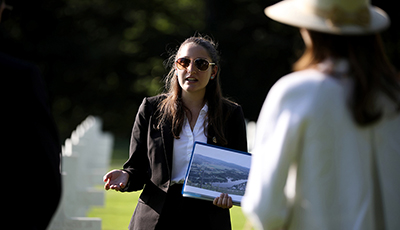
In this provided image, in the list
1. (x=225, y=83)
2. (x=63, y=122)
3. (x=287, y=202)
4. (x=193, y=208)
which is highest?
(x=287, y=202)

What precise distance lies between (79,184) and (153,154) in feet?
15.7

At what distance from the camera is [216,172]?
3.56 metres

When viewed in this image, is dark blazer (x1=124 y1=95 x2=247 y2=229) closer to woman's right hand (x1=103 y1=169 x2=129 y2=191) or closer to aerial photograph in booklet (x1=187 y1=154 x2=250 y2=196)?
woman's right hand (x1=103 y1=169 x2=129 y2=191)

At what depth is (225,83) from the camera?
26.6 m

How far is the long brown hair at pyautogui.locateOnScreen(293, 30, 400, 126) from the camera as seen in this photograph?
6.90 ft

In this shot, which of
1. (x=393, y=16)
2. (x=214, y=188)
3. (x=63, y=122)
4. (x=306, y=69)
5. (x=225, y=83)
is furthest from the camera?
(x=63, y=122)

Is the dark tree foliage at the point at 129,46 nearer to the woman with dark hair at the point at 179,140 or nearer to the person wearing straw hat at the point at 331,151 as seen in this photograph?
the woman with dark hair at the point at 179,140

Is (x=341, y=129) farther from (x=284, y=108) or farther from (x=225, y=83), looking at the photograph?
(x=225, y=83)

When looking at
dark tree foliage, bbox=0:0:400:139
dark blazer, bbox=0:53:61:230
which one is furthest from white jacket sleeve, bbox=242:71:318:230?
dark tree foliage, bbox=0:0:400:139

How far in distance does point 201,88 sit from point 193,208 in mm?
892

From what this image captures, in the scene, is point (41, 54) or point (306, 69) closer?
point (306, 69)

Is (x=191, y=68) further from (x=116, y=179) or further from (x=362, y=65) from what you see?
(x=362, y=65)

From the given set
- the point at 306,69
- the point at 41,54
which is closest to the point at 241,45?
the point at 41,54

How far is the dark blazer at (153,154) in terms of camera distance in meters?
3.65
